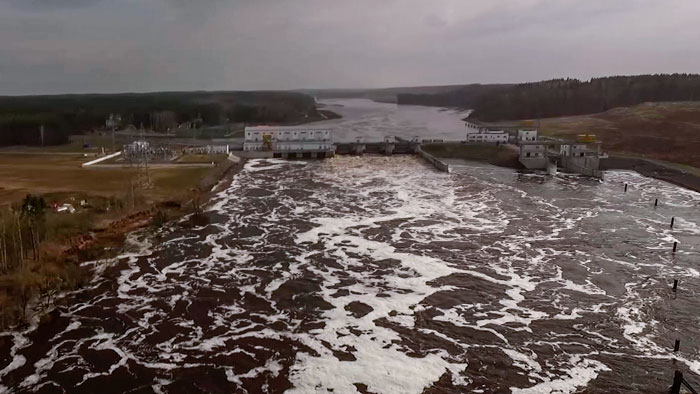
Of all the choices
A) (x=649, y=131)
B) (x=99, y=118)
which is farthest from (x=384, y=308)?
(x=99, y=118)

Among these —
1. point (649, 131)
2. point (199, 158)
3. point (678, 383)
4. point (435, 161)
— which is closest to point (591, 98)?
point (649, 131)

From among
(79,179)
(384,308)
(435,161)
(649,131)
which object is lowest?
(384,308)

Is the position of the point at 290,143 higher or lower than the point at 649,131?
lower

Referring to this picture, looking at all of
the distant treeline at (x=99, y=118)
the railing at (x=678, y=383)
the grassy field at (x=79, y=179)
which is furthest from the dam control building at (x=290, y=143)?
the railing at (x=678, y=383)

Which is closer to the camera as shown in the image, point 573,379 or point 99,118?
point 573,379

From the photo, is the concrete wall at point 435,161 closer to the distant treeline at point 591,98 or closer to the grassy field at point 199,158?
the grassy field at point 199,158

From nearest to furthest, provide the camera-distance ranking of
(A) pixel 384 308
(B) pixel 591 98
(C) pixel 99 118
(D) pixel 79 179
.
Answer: (A) pixel 384 308
(D) pixel 79 179
(C) pixel 99 118
(B) pixel 591 98

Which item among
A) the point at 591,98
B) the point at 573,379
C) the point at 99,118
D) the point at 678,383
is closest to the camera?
the point at 678,383

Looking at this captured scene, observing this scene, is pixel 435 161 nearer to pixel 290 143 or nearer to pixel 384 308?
pixel 290 143
